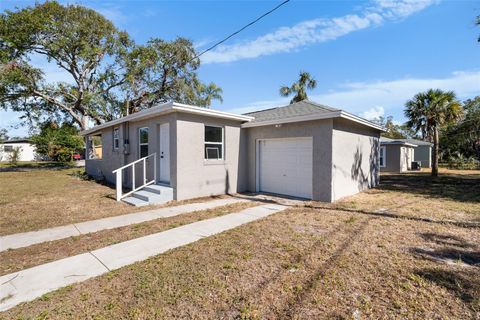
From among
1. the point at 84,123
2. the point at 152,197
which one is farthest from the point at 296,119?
the point at 84,123

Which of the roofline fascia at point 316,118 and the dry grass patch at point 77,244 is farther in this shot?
the roofline fascia at point 316,118

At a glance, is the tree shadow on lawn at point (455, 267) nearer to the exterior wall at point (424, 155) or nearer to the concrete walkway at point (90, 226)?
the concrete walkway at point (90, 226)

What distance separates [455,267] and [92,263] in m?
5.29

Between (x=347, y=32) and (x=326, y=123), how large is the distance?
393cm

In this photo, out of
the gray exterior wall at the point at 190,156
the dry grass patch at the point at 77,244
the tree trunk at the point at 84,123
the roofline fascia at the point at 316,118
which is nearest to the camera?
the dry grass patch at the point at 77,244

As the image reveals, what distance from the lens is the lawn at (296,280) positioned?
2.64 metres

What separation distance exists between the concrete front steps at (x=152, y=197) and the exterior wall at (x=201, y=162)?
35cm

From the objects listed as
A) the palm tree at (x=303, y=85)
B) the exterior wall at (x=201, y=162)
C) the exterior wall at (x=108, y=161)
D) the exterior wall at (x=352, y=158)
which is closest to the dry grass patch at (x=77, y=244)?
the exterior wall at (x=201, y=162)

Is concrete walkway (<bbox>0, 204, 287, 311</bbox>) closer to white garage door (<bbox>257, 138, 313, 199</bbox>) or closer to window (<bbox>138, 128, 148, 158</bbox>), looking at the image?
white garage door (<bbox>257, 138, 313, 199</bbox>)

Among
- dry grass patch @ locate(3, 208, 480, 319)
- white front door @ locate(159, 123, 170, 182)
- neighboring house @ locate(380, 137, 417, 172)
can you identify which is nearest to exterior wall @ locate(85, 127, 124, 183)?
white front door @ locate(159, 123, 170, 182)

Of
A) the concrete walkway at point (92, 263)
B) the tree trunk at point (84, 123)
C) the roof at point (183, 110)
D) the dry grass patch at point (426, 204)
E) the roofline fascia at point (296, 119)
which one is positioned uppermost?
the tree trunk at point (84, 123)

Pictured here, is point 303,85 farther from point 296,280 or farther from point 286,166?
point 296,280

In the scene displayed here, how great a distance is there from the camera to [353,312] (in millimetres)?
2600

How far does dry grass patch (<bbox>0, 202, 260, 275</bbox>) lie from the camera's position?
12.7ft
